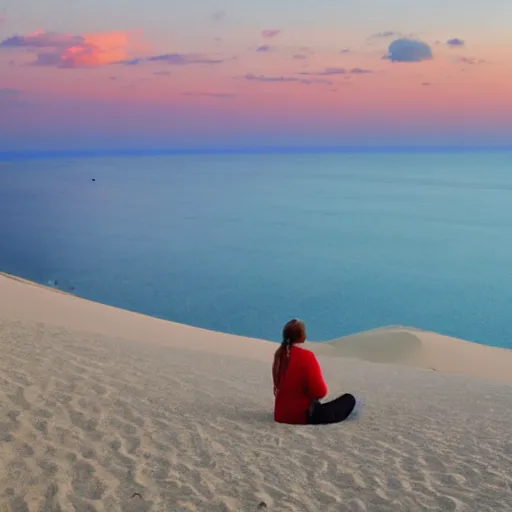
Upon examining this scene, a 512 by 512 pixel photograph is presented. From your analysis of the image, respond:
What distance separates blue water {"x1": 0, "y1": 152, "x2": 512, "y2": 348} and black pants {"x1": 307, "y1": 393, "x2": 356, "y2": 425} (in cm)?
2509

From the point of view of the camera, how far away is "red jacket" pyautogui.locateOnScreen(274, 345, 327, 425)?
7293mm

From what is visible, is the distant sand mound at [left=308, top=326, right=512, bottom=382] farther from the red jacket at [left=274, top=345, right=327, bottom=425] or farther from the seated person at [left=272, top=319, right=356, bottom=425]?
the red jacket at [left=274, top=345, right=327, bottom=425]

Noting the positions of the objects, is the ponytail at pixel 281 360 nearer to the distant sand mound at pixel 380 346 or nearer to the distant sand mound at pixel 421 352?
the distant sand mound at pixel 421 352

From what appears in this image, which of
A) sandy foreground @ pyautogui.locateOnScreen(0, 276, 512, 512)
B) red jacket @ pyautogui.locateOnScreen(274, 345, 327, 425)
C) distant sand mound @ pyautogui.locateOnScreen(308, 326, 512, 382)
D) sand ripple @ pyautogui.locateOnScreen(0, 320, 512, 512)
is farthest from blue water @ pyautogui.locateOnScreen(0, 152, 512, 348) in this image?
red jacket @ pyautogui.locateOnScreen(274, 345, 327, 425)

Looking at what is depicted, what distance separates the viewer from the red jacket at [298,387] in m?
7.29

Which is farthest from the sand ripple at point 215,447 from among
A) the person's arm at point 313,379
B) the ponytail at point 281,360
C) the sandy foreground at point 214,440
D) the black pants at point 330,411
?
the ponytail at point 281,360

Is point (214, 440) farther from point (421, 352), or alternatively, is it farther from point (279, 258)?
point (279, 258)

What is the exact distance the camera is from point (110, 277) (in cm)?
4603

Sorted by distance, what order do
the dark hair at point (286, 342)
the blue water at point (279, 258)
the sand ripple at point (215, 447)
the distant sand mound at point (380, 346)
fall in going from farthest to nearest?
the blue water at point (279, 258)
the distant sand mound at point (380, 346)
the dark hair at point (286, 342)
the sand ripple at point (215, 447)

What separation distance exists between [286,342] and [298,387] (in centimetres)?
58

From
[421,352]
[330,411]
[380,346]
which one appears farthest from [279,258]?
[330,411]

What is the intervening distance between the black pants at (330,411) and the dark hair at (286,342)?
Result: 0.56 m

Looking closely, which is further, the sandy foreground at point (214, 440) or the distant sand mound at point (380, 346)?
the distant sand mound at point (380, 346)

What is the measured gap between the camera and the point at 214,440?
23.5ft
